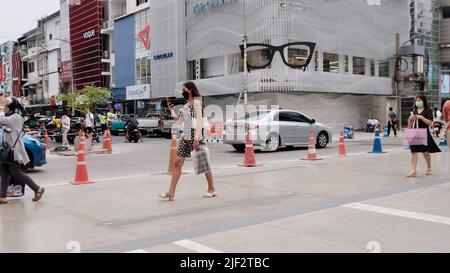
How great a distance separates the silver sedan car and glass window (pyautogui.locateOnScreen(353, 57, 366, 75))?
23422 mm

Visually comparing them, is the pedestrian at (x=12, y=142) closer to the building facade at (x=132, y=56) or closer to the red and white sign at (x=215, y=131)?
the red and white sign at (x=215, y=131)

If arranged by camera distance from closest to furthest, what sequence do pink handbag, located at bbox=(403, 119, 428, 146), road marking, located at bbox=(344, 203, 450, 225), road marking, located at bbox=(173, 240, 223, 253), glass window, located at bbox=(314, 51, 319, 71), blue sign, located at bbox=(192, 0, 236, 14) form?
road marking, located at bbox=(173, 240, 223, 253) < road marking, located at bbox=(344, 203, 450, 225) < pink handbag, located at bbox=(403, 119, 428, 146) < glass window, located at bbox=(314, 51, 319, 71) < blue sign, located at bbox=(192, 0, 236, 14)

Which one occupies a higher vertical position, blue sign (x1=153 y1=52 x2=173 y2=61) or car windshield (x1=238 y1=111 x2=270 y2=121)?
blue sign (x1=153 y1=52 x2=173 y2=61)

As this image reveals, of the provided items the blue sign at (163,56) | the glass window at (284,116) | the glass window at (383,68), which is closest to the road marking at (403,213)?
the glass window at (284,116)

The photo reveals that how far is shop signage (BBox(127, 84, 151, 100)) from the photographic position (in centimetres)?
4933

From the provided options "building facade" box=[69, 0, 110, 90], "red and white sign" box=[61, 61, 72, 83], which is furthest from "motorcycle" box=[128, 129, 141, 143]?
"red and white sign" box=[61, 61, 72, 83]

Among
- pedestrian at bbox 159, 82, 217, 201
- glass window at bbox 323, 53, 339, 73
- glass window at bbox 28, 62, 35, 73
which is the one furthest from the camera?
glass window at bbox 28, 62, 35, 73

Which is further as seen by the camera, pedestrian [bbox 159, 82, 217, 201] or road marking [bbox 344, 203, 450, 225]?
pedestrian [bbox 159, 82, 217, 201]

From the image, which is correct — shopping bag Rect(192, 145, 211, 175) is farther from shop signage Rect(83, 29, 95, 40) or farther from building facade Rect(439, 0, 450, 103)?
shop signage Rect(83, 29, 95, 40)

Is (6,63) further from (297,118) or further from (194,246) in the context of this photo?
(194,246)

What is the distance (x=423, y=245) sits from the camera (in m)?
4.88

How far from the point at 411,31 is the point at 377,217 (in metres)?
44.0
